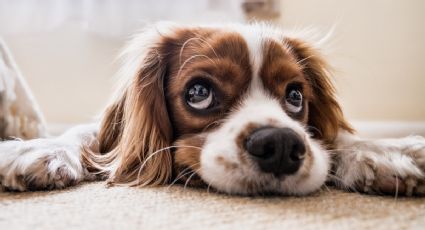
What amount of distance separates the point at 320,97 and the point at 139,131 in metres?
0.64

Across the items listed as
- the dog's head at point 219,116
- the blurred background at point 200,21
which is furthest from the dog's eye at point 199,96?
the blurred background at point 200,21

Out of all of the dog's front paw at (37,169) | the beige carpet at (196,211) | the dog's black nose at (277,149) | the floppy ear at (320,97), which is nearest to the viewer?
the beige carpet at (196,211)

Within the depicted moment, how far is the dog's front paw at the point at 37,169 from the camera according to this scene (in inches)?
44.6

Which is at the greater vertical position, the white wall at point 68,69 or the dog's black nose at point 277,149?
the white wall at point 68,69

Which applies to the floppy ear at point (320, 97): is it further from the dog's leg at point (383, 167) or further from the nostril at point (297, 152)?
the nostril at point (297, 152)

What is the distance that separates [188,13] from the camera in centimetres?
273

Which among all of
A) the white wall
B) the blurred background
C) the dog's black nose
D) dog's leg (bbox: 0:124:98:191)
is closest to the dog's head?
the dog's black nose

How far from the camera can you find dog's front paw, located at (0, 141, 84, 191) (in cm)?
113

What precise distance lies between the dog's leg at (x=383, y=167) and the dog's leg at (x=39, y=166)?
659mm

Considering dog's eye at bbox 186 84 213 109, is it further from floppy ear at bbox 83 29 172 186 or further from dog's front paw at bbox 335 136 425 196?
dog's front paw at bbox 335 136 425 196

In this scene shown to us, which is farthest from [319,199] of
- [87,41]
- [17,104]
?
[87,41]

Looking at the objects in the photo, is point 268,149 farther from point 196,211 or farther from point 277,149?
point 196,211

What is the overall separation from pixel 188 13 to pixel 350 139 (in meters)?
1.56

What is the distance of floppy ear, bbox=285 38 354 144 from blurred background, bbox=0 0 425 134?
1.09m
